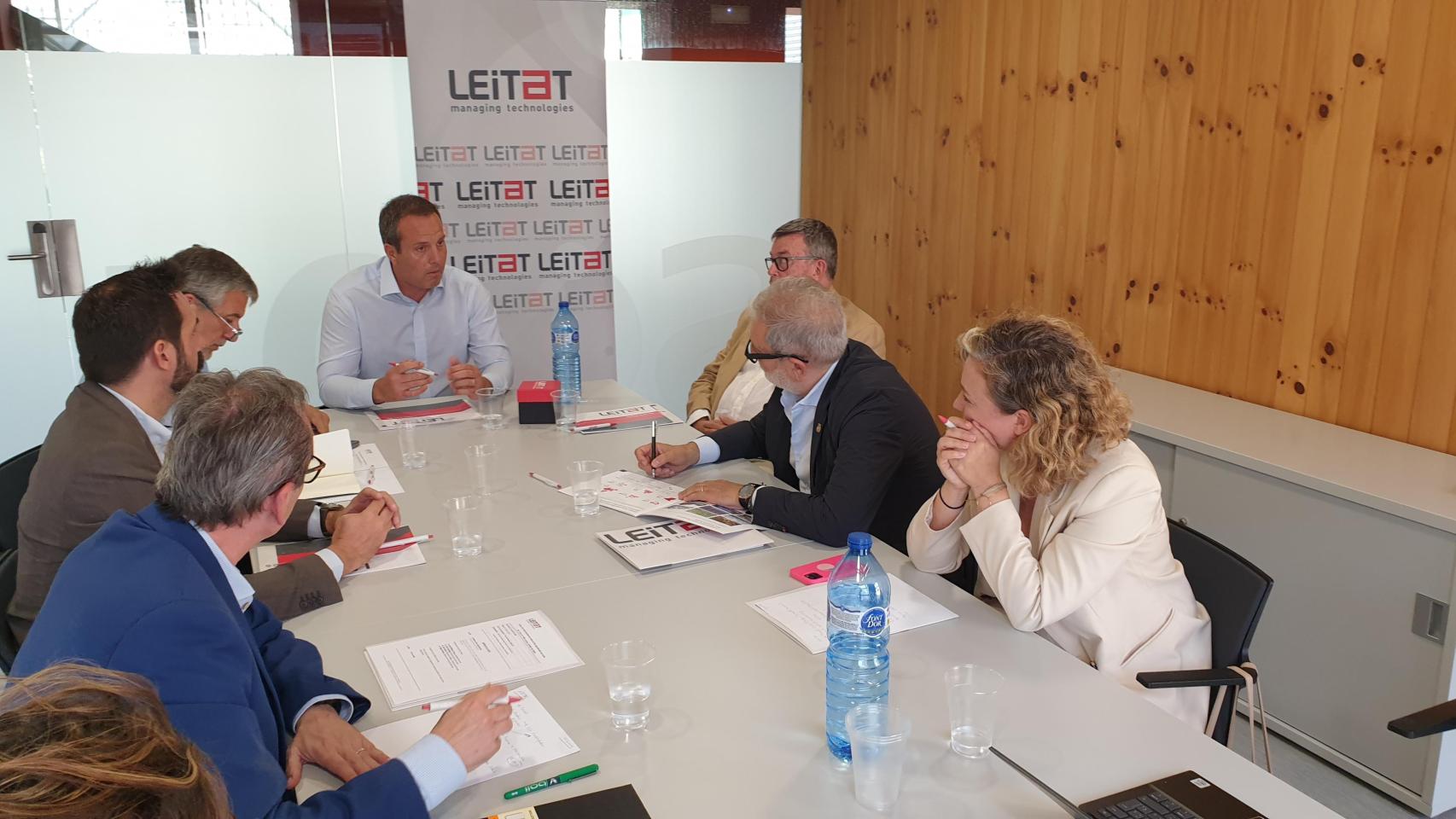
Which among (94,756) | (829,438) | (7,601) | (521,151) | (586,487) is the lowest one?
(7,601)

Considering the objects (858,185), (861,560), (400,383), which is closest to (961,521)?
(861,560)

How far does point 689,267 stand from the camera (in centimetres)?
589

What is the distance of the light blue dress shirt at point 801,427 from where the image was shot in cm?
269

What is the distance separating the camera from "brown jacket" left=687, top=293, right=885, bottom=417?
369 cm

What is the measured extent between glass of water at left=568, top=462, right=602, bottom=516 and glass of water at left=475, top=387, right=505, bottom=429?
0.72m

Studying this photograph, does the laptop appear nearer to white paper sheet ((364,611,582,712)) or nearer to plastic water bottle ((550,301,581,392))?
white paper sheet ((364,611,582,712))

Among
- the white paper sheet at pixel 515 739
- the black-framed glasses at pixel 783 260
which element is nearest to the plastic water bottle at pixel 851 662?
the white paper sheet at pixel 515 739

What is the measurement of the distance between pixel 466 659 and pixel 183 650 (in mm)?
553

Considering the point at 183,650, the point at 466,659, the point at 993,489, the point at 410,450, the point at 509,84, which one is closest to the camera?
the point at 183,650

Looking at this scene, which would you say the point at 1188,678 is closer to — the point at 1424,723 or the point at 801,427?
the point at 1424,723

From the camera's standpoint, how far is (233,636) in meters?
1.36

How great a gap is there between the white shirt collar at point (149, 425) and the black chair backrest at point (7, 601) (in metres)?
0.35

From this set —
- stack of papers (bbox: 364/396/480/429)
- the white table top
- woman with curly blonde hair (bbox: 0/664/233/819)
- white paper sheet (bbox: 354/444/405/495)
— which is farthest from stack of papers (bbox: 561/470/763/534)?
woman with curly blonde hair (bbox: 0/664/233/819)

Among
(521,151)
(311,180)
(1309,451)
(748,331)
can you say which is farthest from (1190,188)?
(311,180)
